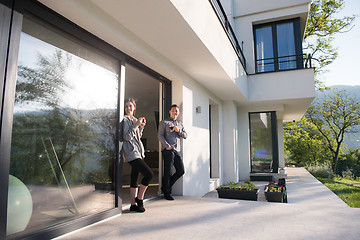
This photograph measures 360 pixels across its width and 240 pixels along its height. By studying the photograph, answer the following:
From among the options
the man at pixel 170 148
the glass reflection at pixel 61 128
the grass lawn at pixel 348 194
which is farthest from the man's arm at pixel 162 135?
the grass lawn at pixel 348 194

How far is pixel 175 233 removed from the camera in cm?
235

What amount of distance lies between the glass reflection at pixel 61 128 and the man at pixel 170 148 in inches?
43.5

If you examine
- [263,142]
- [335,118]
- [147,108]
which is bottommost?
[263,142]

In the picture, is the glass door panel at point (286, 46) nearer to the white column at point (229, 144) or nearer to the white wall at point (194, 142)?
the white column at point (229, 144)

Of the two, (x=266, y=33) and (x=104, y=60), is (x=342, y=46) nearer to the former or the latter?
(x=266, y=33)

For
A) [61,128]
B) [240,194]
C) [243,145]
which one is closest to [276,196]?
[240,194]

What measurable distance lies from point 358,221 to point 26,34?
3688mm

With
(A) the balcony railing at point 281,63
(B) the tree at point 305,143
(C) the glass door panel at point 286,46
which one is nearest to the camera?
(A) the balcony railing at point 281,63

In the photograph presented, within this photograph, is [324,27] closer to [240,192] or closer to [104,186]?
[240,192]

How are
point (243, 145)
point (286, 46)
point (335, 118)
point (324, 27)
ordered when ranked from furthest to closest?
point (335, 118)
point (324, 27)
point (243, 145)
point (286, 46)

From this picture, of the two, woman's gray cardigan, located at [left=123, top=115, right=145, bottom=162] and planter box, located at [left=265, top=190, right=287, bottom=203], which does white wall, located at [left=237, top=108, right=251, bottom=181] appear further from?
woman's gray cardigan, located at [left=123, top=115, right=145, bottom=162]

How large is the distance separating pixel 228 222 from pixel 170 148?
5.11ft

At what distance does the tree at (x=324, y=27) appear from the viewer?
13445 millimetres

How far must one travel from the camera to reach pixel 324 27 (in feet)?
44.9
